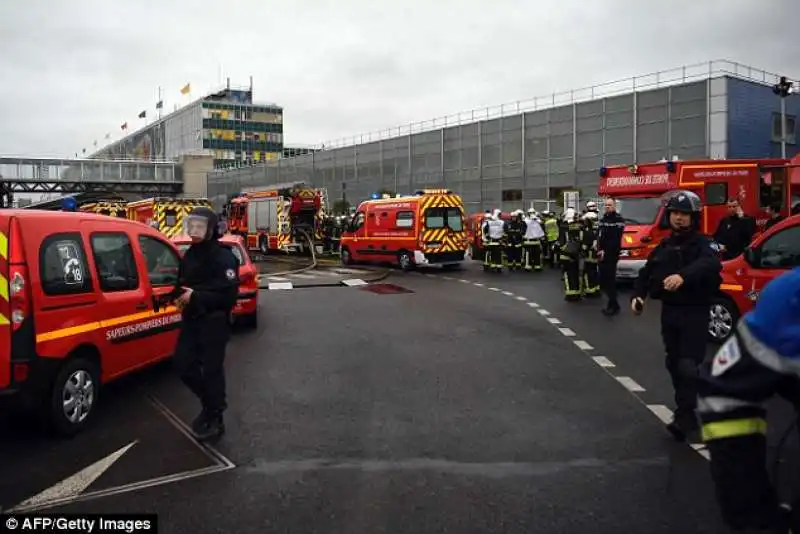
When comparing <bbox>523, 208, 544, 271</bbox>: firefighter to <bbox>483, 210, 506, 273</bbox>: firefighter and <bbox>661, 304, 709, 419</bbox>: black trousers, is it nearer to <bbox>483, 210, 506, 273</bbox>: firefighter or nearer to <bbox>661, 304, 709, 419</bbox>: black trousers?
<bbox>483, 210, 506, 273</bbox>: firefighter

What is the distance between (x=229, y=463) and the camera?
4.59m

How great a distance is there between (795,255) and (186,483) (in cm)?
665

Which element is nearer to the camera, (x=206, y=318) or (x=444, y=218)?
(x=206, y=318)

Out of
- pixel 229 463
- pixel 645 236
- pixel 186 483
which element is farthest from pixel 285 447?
pixel 645 236

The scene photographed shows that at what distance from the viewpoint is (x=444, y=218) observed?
21625 millimetres

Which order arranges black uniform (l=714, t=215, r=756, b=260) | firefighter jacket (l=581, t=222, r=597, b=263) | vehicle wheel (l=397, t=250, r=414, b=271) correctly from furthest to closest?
vehicle wheel (l=397, t=250, r=414, b=271), firefighter jacket (l=581, t=222, r=597, b=263), black uniform (l=714, t=215, r=756, b=260)

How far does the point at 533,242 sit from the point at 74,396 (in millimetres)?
16930

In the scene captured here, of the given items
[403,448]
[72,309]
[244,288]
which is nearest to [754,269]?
[403,448]

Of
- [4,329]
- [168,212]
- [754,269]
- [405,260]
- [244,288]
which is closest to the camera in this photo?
[4,329]

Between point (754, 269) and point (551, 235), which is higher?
point (551, 235)

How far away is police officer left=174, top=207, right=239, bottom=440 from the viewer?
196 inches

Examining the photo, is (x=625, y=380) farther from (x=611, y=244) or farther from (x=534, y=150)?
(x=534, y=150)

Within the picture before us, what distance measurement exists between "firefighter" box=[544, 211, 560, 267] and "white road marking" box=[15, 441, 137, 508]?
18.8 m

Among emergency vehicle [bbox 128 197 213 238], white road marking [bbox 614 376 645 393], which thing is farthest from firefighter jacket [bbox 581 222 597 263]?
emergency vehicle [bbox 128 197 213 238]
